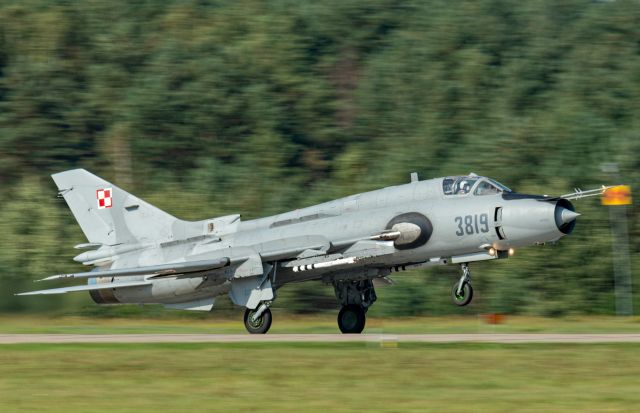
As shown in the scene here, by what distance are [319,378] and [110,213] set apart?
484 inches

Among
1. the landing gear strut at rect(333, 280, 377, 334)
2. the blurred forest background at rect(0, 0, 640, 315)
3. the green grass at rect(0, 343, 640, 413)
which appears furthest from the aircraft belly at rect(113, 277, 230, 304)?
the blurred forest background at rect(0, 0, 640, 315)

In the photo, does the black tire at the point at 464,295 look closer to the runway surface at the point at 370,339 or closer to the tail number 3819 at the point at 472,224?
the runway surface at the point at 370,339

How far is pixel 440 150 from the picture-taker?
59.5 m

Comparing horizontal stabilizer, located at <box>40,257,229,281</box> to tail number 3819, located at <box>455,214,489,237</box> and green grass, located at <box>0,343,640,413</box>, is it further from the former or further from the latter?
tail number 3819, located at <box>455,214,489,237</box>

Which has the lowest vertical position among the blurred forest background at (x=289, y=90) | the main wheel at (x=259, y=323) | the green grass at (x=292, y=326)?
the green grass at (x=292, y=326)

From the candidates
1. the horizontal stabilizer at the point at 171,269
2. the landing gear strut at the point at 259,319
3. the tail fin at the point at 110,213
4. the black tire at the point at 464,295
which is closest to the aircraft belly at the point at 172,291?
the horizontal stabilizer at the point at 171,269

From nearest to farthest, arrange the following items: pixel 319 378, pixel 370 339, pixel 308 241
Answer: pixel 319 378 < pixel 370 339 < pixel 308 241

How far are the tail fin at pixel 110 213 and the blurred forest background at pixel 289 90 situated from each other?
77.4ft

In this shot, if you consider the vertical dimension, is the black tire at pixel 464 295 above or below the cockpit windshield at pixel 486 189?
below

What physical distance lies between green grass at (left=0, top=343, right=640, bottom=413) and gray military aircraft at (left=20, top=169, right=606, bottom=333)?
3.56 meters

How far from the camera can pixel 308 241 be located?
947 inches

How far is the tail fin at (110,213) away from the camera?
87.2 ft

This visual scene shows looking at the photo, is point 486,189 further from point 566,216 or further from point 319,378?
point 319,378

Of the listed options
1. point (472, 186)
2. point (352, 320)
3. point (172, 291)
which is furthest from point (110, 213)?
point (472, 186)
